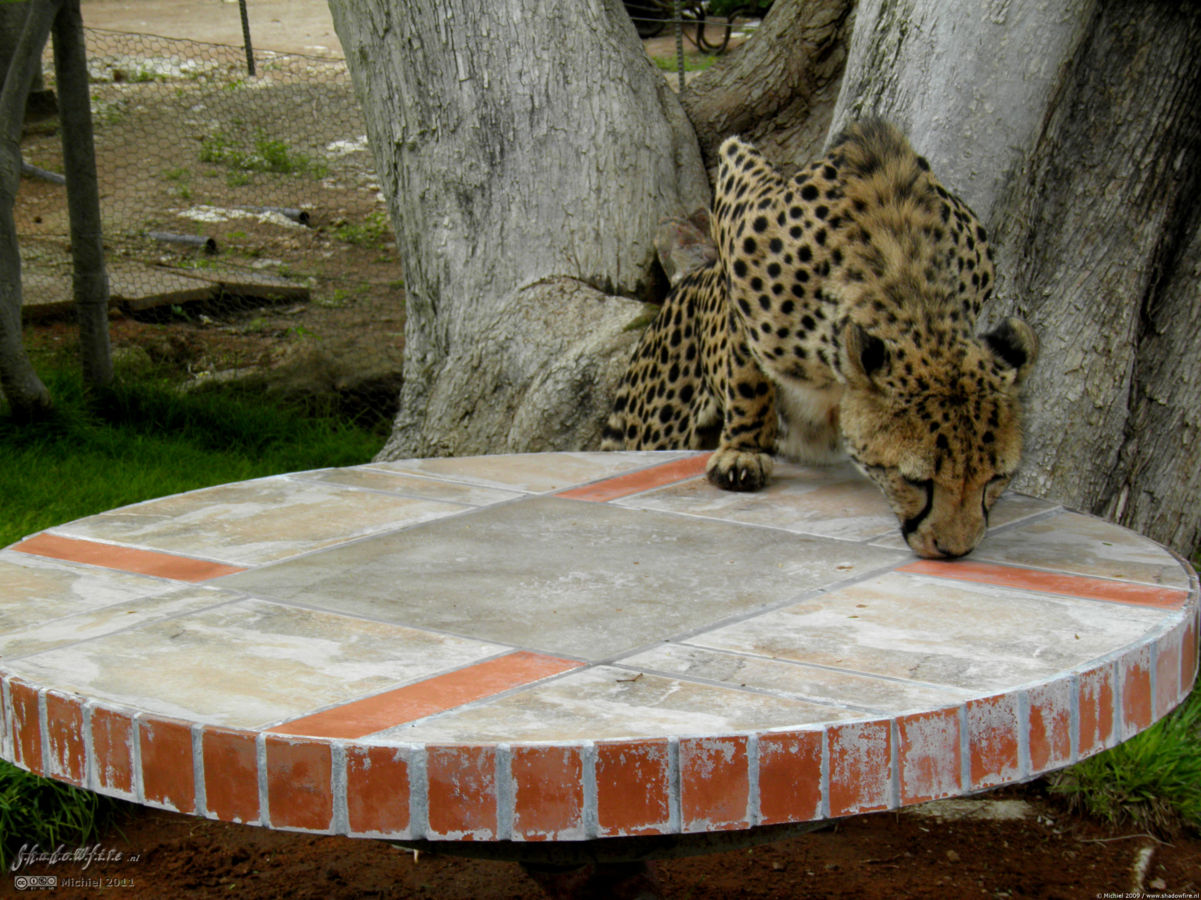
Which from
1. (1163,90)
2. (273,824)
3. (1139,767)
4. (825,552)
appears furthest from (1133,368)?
(273,824)

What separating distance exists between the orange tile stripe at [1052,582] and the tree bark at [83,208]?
4.23 m

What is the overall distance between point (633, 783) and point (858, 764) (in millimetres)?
260

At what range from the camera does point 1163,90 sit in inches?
146

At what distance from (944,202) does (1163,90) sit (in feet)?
4.12

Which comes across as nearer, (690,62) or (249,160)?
(249,160)

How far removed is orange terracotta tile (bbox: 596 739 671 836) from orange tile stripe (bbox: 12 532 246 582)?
944 millimetres

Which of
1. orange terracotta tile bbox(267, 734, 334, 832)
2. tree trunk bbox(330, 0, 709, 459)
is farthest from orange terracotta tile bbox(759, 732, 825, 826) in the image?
tree trunk bbox(330, 0, 709, 459)

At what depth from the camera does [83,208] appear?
17.9 ft

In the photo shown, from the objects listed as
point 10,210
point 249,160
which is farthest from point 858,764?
point 249,160

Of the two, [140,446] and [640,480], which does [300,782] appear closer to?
[640,480]

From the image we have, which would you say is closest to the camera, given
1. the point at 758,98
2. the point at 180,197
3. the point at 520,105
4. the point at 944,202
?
the point at 944,202

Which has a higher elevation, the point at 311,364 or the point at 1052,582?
the point at 1052,582

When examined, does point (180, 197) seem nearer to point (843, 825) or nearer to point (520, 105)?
point (520, 105)

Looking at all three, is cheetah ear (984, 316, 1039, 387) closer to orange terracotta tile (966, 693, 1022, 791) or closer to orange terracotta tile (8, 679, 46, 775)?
orange terracotta tile (966, 693, 1022, 791)
